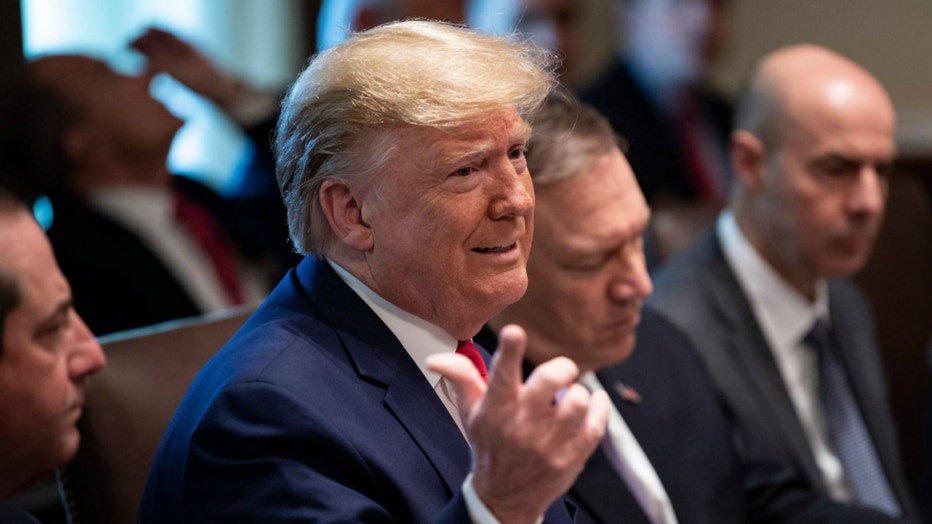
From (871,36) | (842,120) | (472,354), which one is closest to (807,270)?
(842,120)

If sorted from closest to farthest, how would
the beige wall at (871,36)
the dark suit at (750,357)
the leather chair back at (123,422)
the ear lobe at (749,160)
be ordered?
the leather chair back at (123,422) → the dark suit at (750,357) → the ear lobe at (749,160) → the beige wall at (871,36)

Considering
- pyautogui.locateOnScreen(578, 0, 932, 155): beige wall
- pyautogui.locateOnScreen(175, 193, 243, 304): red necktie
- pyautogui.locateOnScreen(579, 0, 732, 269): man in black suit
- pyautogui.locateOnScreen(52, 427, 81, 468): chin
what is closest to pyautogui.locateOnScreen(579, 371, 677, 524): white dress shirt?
pyautogui.locateOnScreen(52, 427, 81, 468): chin

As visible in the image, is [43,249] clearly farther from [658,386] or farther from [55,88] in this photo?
[55,88]

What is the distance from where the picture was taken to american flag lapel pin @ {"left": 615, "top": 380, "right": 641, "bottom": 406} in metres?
1.96

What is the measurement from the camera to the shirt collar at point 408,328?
1.45 metres

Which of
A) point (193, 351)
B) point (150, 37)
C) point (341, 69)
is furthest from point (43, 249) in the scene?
point (150, 37)

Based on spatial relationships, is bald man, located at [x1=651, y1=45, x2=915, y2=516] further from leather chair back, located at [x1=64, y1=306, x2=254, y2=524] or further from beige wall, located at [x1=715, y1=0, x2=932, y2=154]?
beige wall, located at [x1=715, y1=0, x2=932, y2=154]

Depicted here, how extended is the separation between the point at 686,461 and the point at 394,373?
0.73 metres

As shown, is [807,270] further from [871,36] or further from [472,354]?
[871,36]

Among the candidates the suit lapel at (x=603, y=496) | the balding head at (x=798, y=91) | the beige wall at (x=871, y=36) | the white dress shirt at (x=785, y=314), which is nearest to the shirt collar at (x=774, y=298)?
the white dress shirt at (x=785, y=314)

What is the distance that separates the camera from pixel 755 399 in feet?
7.78

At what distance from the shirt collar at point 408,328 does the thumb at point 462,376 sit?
0.25 metres

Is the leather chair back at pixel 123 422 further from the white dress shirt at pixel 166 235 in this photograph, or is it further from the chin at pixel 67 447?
the white dress shirt at pixel 166 235

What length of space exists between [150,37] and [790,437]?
2086 mm
